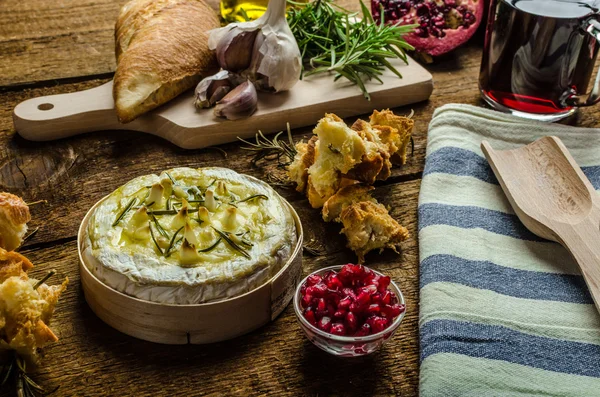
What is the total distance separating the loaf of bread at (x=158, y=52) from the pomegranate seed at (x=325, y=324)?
0.86 m

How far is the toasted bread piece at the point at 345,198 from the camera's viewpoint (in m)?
1.57

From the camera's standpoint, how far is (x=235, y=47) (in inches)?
74.5

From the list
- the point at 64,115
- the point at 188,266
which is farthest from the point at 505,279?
the point at 64,115

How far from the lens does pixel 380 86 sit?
2.04 meters

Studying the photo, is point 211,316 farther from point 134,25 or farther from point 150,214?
point 134,25

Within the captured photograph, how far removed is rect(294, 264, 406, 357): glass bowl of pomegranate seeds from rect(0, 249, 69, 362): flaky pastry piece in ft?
1.40

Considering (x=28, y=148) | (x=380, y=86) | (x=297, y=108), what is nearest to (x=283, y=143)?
(x=297, y=108)

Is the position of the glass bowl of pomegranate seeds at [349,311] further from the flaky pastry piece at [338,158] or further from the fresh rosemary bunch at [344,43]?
the fresh rosemary bunch at [344,43]

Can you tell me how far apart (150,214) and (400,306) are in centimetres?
50

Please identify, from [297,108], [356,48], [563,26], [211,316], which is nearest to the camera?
[211,316]

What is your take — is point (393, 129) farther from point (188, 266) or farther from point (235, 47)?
point (188, 266)

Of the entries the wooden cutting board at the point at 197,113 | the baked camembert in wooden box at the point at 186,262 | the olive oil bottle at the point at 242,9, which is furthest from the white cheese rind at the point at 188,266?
the olive oil bottle at the point at 242,9

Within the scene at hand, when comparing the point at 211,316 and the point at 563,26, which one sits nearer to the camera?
the point at 211,316

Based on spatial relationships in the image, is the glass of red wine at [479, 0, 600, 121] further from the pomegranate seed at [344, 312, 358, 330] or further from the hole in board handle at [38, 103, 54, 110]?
the hole in board handle at [38, 103, 54, 110]
